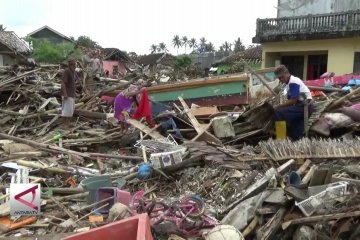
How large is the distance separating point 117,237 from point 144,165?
339cm

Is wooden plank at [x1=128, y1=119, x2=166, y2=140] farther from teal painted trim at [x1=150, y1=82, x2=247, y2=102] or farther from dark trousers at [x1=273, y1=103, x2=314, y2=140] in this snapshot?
teal painted trim at [x1=150, y1=82, x2=247, y2=102]

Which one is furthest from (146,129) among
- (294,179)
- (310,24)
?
(310,24)

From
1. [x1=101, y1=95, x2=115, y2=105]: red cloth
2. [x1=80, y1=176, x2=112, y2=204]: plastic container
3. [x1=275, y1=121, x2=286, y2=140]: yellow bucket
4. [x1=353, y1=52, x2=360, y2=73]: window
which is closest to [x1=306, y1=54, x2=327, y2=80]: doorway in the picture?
[x1=353, y1=52, x2=360, y2=73]: window

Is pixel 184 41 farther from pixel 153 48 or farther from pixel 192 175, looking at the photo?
pixel 192 175

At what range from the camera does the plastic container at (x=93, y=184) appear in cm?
599

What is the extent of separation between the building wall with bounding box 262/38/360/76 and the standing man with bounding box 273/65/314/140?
1502cm

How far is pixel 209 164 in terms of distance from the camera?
677cm

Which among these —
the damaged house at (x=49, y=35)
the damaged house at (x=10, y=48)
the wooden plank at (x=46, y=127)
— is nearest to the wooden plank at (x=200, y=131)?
the wooden plank at (x=46, y=127)

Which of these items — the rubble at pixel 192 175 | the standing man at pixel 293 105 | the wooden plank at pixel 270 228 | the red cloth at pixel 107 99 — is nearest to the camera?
the wooden plank at pixel 270 228

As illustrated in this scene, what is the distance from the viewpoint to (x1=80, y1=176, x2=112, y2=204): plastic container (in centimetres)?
599

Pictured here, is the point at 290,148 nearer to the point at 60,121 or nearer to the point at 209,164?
the point at 209,164

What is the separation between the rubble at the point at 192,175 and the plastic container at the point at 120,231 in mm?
35

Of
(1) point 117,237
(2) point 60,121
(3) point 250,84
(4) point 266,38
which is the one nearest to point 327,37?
(4) point 266,38

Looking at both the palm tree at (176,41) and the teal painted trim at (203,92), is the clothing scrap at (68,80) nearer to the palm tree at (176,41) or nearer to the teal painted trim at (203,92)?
the teal painted trim at (203,92)
